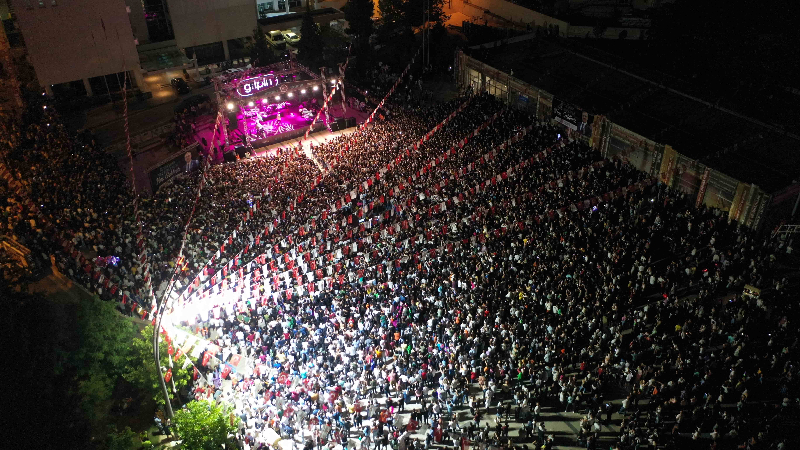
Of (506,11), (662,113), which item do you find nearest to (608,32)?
(506,11)

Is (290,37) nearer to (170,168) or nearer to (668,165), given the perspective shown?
(170,168)

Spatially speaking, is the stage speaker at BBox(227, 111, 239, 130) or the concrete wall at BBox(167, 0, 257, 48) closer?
the stage speaker at BBox(227, 111, 239, 130)

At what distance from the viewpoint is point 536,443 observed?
51.4 ft

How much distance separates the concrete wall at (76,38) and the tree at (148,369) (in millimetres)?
33595

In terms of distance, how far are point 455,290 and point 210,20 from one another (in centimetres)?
3995

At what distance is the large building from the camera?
41.7 m

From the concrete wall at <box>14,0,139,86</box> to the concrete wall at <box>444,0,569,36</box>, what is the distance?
29.0 meters

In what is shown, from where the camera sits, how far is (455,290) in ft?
69.4

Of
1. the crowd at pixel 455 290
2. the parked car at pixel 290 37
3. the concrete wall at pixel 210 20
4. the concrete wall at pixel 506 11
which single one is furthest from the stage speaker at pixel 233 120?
the concrete wall at pixel 506 11

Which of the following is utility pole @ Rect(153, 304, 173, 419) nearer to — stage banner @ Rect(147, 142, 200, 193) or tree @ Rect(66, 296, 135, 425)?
tree @ Rect(66, 296, 135, 425)

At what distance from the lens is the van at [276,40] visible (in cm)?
5284

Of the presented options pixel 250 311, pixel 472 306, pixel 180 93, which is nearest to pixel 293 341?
pixel 250 311

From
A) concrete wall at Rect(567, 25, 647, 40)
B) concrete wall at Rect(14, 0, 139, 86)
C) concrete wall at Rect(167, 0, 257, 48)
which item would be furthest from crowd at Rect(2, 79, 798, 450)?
concrete wall at Rect(167, 0, 257, 48)

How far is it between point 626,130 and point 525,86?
317 inches
